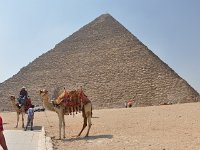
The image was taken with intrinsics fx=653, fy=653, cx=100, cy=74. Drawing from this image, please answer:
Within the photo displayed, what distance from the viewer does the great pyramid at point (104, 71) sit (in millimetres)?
94875

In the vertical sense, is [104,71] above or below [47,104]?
above

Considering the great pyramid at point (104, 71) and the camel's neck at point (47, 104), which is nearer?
the camel's neck at point (47, 104)

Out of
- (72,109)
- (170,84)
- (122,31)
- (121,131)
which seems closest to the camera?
(72,109)

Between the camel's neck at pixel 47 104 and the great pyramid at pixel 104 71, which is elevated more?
the great pyramid at pixel 104 71

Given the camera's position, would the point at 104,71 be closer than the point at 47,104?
No

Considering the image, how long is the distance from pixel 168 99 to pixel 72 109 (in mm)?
71522

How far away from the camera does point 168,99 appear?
89.8 meters

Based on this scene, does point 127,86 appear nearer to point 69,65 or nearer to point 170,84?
point 170,84

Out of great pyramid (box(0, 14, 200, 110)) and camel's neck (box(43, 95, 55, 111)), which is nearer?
camel's neck (box(43, 95, 55, 111))

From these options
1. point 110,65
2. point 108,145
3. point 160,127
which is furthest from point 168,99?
point 108,145

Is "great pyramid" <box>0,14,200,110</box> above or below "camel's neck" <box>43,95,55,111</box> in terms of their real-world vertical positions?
above

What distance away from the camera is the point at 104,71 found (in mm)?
107688

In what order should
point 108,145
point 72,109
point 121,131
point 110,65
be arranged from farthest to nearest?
point 110,65, point 121,131, point 72,109, point 108,145

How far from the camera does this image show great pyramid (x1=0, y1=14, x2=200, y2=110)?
9488 cm
